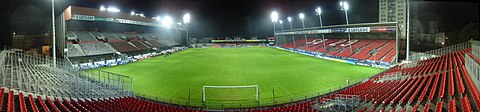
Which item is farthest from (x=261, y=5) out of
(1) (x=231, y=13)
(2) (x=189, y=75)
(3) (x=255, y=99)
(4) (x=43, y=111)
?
(4) (x=43, y=111)

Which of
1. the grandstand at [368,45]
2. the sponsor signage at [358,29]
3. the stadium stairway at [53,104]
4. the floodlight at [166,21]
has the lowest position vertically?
the stadium stairway at [53,104]

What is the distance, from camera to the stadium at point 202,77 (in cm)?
1110

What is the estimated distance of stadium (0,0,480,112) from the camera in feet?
36.4

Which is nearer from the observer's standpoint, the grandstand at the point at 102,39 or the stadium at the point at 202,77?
A: the stadium at the point at 202,77

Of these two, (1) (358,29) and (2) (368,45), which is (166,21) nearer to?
(1) (358,29)

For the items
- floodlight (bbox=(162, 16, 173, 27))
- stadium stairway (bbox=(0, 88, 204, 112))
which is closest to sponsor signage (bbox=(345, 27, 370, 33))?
stadium stairway (bbox=(0, 88, 204, 112))

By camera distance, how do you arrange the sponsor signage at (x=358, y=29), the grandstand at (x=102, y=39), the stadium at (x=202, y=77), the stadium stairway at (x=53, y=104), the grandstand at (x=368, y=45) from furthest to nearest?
the sponsor signage at (x=358, y=29)
the grandstand at (x=102, y=39)
the grandstand at (x=368, y=45)
the stadium at (x=202, y=77)
the stadium stairway at (x=53, y=104)

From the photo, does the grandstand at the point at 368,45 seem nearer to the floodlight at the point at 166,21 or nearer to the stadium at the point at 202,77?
the stadium at the point at 202,77

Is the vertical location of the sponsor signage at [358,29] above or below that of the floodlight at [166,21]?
below

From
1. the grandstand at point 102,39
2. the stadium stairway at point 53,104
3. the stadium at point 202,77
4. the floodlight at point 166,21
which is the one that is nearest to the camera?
the stadium stairway at point 53,104

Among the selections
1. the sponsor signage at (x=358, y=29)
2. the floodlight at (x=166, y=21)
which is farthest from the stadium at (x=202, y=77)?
the floodlight at (x=166, y=21)

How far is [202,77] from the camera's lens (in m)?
27.2

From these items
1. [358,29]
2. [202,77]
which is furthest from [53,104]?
[358,29]

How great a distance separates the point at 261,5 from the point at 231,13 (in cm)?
1224
